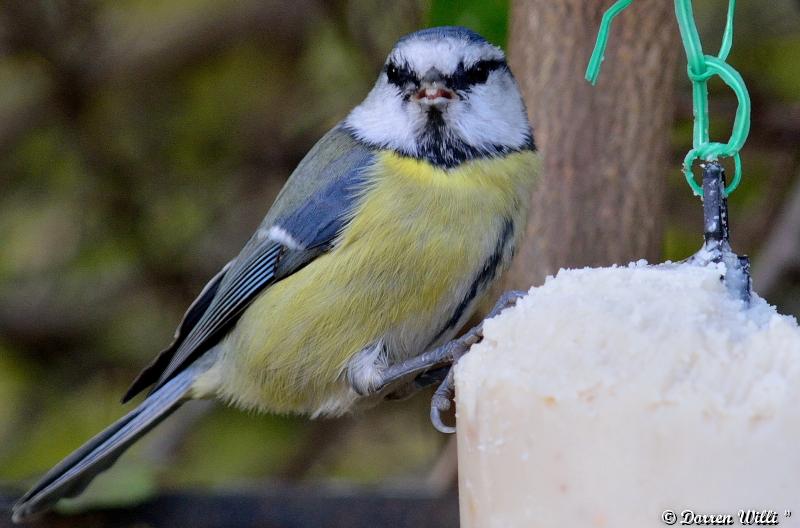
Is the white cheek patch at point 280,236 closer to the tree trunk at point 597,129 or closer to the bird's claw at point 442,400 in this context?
the bird's claw at point 442,400

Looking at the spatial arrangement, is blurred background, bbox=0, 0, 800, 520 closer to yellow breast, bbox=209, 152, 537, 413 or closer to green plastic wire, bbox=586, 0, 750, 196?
yellow breast, bbox=209, 152, 537, 413

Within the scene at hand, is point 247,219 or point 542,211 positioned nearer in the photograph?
point 542,211

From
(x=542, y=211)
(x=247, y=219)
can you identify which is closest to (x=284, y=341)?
(x=542, y=211)

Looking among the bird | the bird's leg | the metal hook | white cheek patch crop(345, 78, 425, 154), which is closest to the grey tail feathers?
the bird

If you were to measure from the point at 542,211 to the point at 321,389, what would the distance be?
57cm

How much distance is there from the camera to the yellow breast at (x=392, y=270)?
5.48ft

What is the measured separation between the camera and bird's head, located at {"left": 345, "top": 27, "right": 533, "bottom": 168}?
1.68 m

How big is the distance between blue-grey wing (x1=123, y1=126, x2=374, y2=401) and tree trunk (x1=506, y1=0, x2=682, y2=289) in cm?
43

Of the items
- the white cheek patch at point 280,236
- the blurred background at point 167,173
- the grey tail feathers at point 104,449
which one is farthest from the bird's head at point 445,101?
the blurred background at point 167,173

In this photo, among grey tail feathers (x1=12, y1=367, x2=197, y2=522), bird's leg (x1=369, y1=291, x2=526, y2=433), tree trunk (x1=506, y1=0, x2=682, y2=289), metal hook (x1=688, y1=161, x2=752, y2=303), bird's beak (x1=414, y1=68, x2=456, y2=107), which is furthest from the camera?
tree trunk (x1=506, y1=0, x2=682, y2=289)

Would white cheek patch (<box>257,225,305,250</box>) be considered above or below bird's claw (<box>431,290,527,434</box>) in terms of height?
above

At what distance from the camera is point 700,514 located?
3.39 ft

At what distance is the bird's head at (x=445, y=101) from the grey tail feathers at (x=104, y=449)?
1.94 ft

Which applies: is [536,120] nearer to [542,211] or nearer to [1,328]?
[542,211]
